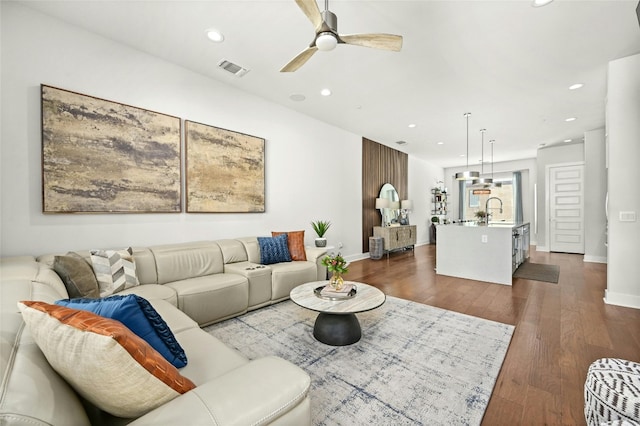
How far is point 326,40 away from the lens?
1967 mm

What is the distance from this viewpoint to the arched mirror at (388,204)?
6773 mm

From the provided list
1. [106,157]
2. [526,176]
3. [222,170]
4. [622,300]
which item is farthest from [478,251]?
[526,176]

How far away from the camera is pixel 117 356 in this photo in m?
0.75

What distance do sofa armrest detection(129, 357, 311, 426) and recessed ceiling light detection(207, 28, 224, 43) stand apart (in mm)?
3111

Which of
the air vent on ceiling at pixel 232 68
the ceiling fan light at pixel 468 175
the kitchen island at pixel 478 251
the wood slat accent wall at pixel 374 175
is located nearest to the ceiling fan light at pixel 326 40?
the air vent on ceiling at pixel 232 68

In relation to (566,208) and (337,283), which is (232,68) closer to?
(337,283)

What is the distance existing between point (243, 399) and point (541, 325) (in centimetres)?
330

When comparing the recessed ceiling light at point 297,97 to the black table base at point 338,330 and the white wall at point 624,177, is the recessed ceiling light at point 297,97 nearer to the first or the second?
the black table base at point 338,330

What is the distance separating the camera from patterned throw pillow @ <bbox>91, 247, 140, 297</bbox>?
2408 mm

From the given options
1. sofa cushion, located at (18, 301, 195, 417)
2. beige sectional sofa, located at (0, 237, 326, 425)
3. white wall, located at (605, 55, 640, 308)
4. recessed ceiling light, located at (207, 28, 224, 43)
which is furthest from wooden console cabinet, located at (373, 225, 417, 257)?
sofa cushion, located at (18, 301, 195, 417)

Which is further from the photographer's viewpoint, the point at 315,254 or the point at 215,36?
the point at 315,254

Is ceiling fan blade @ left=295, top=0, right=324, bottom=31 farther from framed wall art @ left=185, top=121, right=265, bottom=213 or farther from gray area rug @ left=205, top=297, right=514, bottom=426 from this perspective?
gray area rug @ left=205, top=297, right=514, bottom=426

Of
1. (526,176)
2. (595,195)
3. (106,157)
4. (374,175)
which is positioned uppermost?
(526,176)

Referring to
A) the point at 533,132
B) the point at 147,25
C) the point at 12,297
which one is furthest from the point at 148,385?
the point at 533,132
